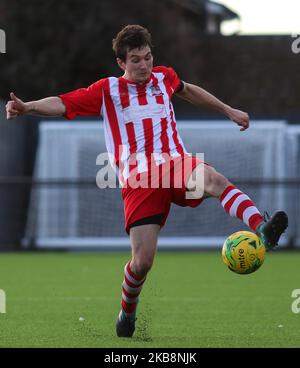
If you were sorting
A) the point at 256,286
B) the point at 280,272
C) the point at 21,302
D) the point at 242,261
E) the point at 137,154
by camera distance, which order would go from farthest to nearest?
the point at 280,272
the point at 256,286
the point at 21,302
the point at 137,154
the point at 242,261

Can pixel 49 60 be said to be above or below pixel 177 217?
above

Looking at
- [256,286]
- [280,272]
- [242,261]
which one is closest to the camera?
[242,261]

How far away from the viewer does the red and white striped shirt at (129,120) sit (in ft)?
26.3

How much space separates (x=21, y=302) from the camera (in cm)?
1102

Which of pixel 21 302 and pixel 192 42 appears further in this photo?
pixel 192 42

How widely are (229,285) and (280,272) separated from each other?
7.45ft

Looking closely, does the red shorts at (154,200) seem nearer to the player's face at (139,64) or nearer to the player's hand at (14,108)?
the player's face at (139,64)

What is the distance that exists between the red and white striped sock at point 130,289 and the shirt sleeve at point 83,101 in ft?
3.82

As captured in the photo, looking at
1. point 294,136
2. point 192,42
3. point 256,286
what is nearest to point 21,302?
point 256,286

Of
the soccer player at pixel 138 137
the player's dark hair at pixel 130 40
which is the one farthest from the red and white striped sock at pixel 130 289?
the player's dark hair at pixel 130 40

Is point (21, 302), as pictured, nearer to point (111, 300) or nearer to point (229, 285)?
point (111, 300)

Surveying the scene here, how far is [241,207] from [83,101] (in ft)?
4.69

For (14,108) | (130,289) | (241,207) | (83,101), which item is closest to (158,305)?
(130,289)

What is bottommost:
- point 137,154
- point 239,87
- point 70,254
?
point 70,254
